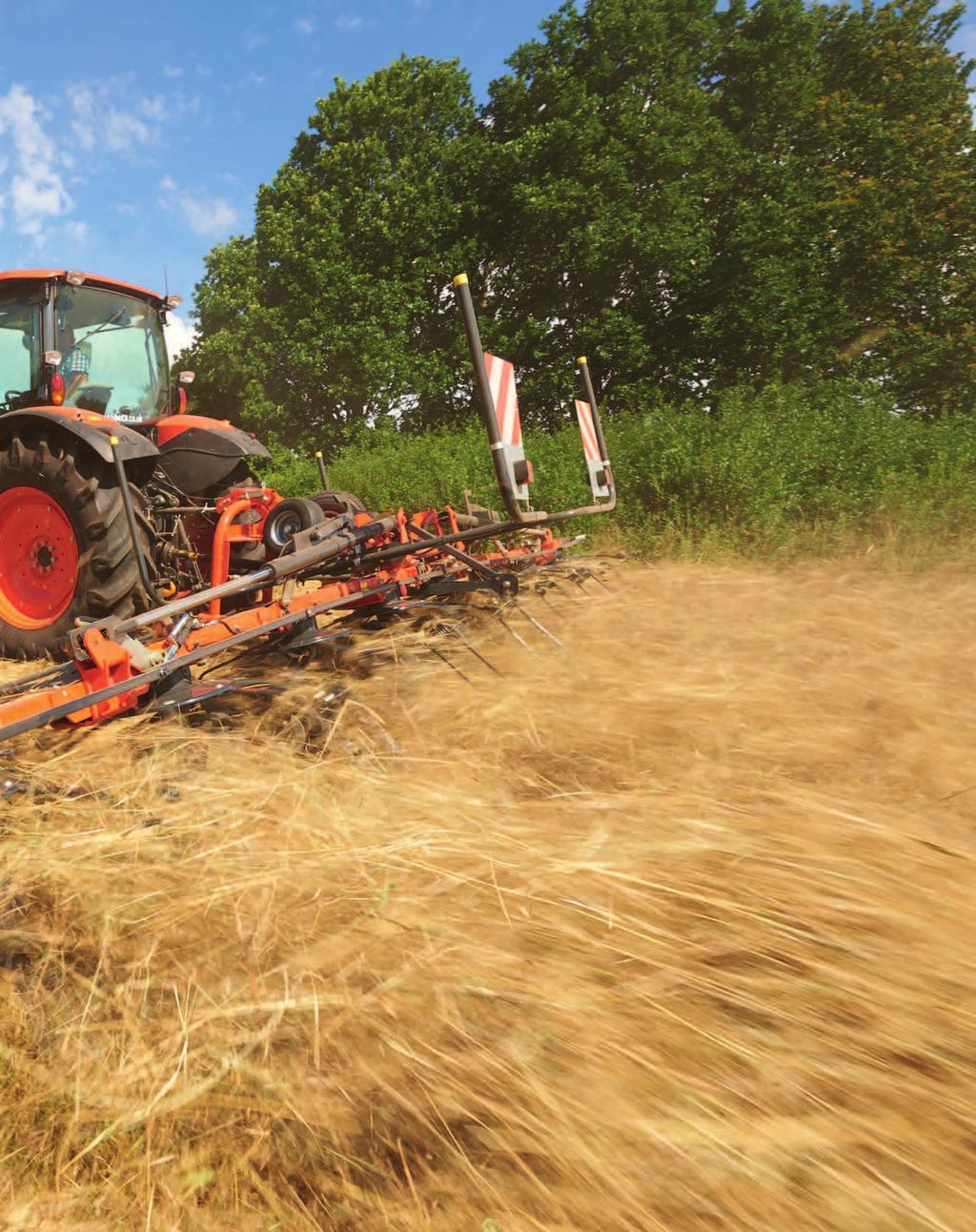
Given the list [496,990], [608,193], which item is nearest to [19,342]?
[496,990]

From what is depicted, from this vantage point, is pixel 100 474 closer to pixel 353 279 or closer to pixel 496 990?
pixel 496 990

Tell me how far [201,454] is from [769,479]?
546 centimetres

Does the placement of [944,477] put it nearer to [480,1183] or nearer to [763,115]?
[480,1183]

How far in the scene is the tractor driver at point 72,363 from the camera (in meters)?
4.56

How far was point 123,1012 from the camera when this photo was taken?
1240 millimetres

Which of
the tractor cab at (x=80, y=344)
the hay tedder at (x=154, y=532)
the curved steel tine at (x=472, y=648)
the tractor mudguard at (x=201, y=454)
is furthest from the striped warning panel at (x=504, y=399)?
the tractor cab at (x=80, y=344)

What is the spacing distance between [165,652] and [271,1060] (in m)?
1.59

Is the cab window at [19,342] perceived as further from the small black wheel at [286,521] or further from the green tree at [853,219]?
the green tree at [853,219]

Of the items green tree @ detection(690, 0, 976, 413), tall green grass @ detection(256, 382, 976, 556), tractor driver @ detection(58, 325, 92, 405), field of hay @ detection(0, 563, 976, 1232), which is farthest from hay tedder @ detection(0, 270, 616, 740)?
green tree @ detection(690, 0, 976, 413)

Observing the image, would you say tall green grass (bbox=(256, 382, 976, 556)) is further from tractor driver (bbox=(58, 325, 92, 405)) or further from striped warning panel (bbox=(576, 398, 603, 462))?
tractor driver (bbox=(58, 325, 92, 405))

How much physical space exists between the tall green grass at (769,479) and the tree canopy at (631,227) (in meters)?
6.60

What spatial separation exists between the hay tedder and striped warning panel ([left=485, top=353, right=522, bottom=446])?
0.01m

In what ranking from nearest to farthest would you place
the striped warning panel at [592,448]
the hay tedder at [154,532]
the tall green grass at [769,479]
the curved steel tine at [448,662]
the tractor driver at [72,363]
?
the hay tedder at [154,532]
the curved steel tine at [448,662]
the striped warning panel at [592,448]
the tractor driver at [72,363]
the tall green grass at [769,479]

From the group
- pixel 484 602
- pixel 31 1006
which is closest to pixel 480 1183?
pixel 31 1006
